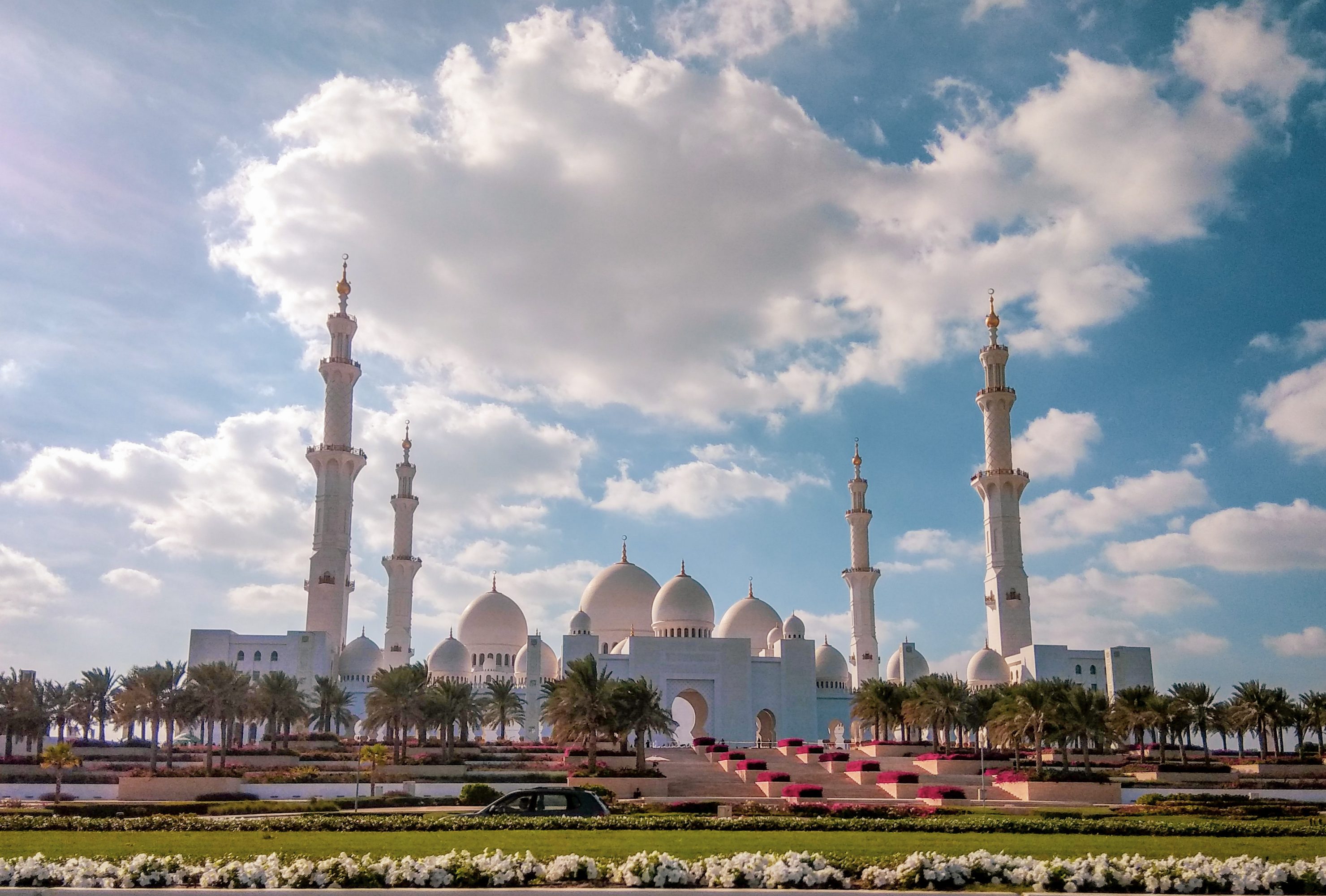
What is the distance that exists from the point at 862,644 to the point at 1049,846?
51.1 meters

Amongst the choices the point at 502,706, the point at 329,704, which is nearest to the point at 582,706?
the point at 502,706

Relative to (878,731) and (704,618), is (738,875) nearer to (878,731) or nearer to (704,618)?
(878,731)

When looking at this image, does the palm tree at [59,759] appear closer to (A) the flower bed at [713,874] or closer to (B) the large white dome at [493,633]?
(A) the flower bed at [713,874]

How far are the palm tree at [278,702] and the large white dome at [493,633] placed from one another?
20223 mm

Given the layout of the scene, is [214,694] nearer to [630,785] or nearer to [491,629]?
[630,785]

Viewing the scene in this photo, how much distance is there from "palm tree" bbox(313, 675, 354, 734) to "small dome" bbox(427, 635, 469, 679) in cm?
909

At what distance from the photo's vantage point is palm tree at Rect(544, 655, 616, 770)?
38844 mm

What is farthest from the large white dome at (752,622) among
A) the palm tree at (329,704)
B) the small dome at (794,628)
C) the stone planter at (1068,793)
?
the stone planter at (1068,793)

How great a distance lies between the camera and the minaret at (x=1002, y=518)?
57844 millimetres

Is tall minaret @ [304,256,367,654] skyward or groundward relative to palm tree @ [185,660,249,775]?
skyward

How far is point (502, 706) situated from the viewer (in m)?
50.7

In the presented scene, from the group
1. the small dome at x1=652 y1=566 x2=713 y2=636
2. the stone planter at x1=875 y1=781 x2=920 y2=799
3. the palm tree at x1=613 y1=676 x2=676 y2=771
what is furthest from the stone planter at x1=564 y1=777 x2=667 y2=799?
the small dome at x1=652 y1=566 x2=713 y2=636

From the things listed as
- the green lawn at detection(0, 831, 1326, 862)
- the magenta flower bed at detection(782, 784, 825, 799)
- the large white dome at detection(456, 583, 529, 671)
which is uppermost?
the large white dome at detection(456, 583, 529, 671)

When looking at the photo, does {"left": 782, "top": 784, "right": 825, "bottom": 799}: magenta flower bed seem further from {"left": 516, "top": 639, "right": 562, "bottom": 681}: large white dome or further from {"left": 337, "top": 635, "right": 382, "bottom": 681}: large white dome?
{"left": 337, "top": 635, "right": 382, "bottom": 681}: large white dome
